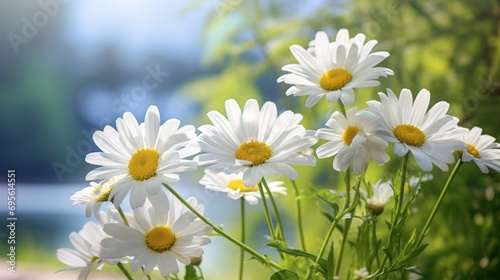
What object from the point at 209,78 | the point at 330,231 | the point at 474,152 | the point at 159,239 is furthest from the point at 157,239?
the point at 209,78

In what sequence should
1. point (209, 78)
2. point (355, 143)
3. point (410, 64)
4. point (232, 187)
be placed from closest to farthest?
point (355, 143), point (232, 187), point (410, 64), point (209, 78)

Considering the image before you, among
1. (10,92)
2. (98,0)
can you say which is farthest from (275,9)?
(10,92)

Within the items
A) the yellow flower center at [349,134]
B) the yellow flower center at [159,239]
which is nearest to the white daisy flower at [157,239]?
the yellow flower center at [159,239]

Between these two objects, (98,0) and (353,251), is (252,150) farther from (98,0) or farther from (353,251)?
(98,0)

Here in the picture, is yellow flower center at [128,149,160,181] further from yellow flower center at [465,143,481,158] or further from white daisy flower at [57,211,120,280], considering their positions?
yellow flower center at [465,143,481,158]

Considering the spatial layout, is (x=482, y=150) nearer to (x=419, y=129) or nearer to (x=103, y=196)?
(x=419, y=129)

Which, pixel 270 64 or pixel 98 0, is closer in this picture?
pixel 270 64

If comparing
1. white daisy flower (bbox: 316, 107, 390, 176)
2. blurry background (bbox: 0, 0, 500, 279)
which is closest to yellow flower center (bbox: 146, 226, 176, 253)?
white daisy flower (bbox: 316, 107, 390, 176)

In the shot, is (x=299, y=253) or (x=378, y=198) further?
(x=378, y=198)
